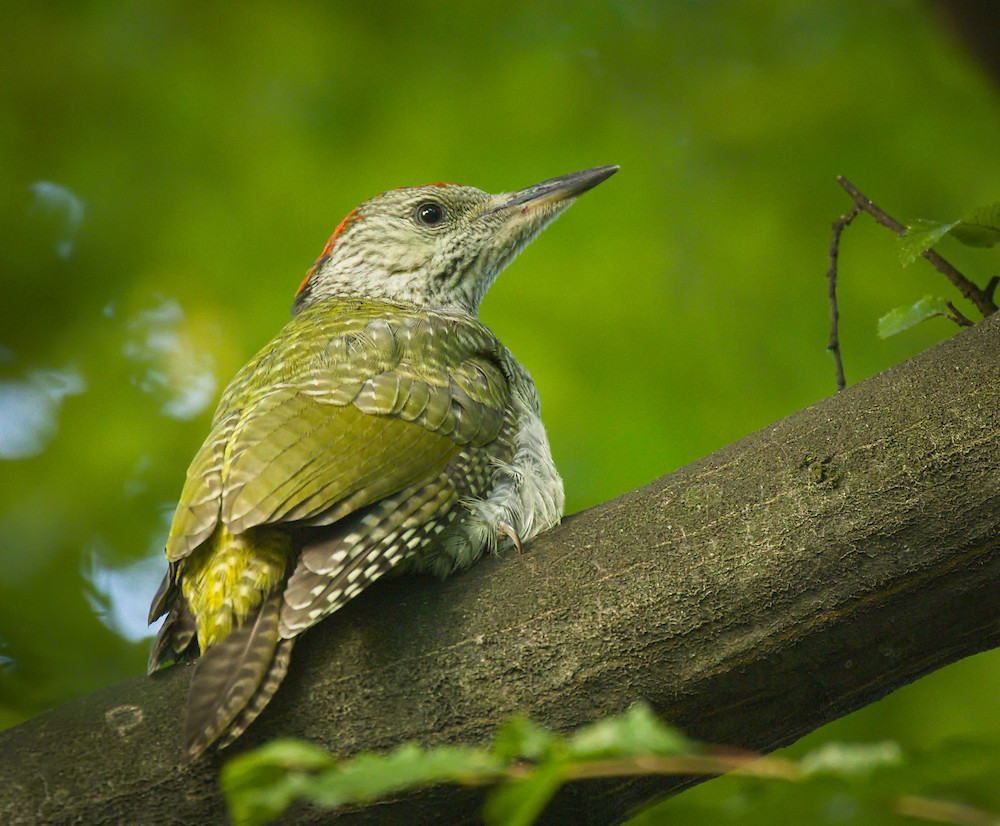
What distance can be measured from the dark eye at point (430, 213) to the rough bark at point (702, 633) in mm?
2438

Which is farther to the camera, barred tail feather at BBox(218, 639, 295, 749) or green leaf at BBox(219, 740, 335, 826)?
barred tail feather at BBox(218, 639, 295, 749)

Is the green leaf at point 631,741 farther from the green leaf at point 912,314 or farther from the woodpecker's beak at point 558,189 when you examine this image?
the woodpecker's beak at point 558,189

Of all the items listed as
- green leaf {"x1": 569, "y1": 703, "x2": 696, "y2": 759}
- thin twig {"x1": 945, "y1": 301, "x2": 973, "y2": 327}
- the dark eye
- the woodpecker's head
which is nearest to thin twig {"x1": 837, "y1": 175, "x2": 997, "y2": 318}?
thin twig {"x1": 945, "y1": 301, "x2": 973, "y2": 327}

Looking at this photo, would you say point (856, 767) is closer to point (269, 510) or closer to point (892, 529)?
point (892, 529)

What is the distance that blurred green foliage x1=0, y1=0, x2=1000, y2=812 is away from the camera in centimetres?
434

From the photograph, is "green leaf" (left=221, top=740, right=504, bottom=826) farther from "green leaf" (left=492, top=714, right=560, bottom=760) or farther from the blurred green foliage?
the blurred green foliage

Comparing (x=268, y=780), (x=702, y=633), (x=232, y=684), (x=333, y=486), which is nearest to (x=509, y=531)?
(x=333, y=486)

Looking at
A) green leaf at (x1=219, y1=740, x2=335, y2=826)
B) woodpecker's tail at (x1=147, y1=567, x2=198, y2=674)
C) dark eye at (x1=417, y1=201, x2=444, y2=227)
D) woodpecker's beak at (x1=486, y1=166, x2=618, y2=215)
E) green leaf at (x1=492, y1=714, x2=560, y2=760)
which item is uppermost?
dark eye at (x1=417, y1=201, x2=444, y2=227)

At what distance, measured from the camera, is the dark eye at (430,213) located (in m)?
4.37

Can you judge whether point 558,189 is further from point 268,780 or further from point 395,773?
point 395,773

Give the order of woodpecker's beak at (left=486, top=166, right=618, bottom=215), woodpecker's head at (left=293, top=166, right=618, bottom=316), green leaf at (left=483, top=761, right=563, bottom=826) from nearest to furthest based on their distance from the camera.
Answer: green leaf at (left=483, top=761, right=563, bottom=826) < woodpecker's beak at (left=486, top=166, right=618, bottom=215) < woodpecker's head at (left=293, top=166, right=618, bottom=316)

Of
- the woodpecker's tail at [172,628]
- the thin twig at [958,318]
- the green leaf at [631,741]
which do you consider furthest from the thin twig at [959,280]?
the woodpecker's tail at [172,628]

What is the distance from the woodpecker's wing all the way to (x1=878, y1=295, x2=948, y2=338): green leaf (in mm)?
1209

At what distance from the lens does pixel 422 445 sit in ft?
9.04
